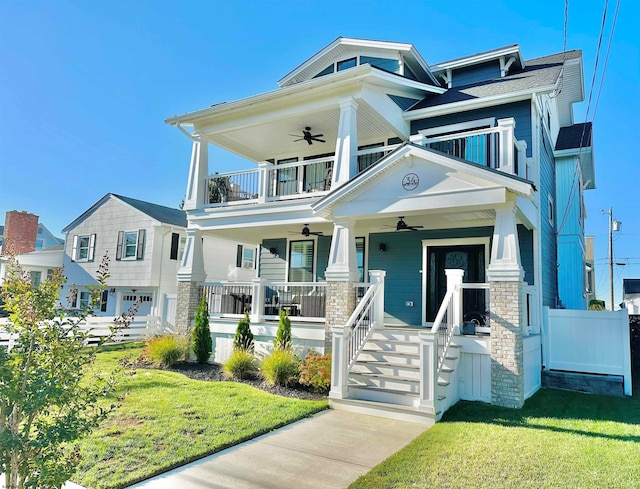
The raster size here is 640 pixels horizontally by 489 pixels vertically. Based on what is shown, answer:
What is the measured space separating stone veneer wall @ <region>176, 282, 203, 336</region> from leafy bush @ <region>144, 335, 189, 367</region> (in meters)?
0.86

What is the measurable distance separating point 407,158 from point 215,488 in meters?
6.59

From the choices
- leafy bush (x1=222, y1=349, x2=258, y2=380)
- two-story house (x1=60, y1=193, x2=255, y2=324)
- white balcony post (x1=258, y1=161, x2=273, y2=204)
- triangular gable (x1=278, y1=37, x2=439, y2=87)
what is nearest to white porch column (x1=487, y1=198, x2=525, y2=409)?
leafy bush (x1=222, y1=349, x2=258, y2=380)

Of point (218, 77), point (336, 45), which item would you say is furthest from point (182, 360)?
point (218, 77)

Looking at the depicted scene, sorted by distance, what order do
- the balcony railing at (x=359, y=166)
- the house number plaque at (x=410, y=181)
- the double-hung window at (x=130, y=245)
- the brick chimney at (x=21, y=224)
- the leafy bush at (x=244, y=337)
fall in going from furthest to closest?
the brick chimney at (x=21, y=224) < the double-hung window at (x=130, y=245) < the leafy bush at (x=244, y=337) < the balcony railing at (x=359, y=166) < the house number plaque at (x=410, y=181)

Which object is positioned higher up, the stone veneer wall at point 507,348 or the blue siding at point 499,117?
the blue siding at point 499,117

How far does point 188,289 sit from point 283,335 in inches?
143

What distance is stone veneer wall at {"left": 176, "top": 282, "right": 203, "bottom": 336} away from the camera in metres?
11.6

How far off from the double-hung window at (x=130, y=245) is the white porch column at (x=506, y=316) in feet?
54.2

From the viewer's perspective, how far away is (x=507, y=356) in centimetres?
750

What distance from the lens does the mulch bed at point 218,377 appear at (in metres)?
8.01

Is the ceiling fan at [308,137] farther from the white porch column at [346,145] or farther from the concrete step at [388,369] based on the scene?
the concrete step at [388,369]

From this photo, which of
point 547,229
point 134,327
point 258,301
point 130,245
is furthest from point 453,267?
point 130,245

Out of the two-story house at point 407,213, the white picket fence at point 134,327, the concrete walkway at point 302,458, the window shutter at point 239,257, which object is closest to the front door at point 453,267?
the two-story house at point 407,213

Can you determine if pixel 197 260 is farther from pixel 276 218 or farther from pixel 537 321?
pixel 537 321
